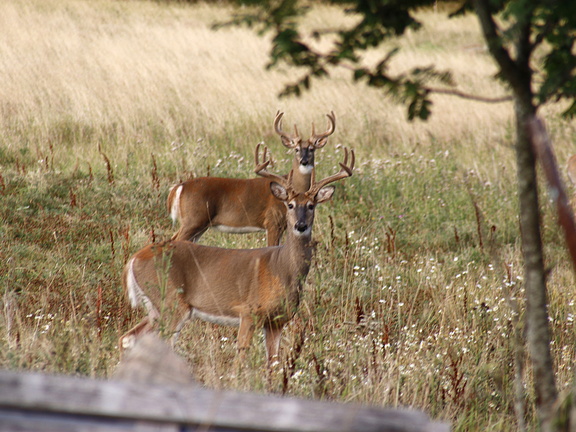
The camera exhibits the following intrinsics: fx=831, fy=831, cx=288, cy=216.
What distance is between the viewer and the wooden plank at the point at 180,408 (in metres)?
1.56

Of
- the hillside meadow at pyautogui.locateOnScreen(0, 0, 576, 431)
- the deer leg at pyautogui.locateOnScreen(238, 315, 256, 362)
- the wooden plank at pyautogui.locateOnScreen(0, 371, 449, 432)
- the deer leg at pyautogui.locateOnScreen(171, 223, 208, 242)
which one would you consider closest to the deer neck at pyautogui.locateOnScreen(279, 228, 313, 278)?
the hillside meadow at pyautogui.locateOnScreen(0, 0, 576, 431)

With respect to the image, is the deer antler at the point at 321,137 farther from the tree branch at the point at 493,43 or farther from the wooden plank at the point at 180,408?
the wooden plank at the point at 180,408

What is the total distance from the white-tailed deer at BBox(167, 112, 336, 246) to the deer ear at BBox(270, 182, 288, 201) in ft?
5.27

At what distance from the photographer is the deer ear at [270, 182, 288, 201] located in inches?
247

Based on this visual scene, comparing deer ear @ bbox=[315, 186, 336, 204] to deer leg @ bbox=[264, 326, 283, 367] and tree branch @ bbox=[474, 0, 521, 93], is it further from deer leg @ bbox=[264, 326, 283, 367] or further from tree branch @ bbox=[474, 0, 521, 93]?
tree branch @ bbox=[474, 0, 521, 93]

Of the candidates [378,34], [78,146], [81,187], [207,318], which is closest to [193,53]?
[78,146]

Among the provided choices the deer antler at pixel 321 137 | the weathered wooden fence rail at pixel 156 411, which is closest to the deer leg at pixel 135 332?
the weathered wooden fence rail at pixel 156 411

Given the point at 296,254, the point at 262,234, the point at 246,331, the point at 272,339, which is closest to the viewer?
the point at 272,339

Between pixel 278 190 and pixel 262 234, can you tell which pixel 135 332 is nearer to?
pixel 278 190

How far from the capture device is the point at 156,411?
61.9 inches

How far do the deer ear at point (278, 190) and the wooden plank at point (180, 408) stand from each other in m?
4.65

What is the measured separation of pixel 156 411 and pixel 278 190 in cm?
476

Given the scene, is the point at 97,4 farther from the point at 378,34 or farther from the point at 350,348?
the point at 378,34

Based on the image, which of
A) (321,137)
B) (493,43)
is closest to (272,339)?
(493,43)
